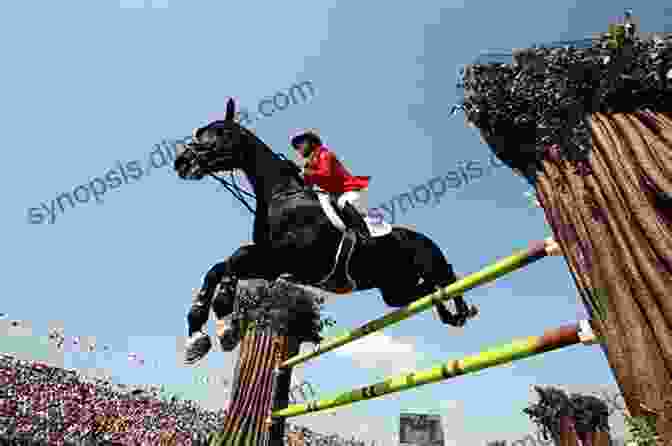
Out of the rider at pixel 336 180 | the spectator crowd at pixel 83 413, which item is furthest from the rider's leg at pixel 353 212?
the spectator crowd at pixel 83 413

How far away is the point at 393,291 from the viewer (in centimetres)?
326

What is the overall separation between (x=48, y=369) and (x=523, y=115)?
21.7 meters

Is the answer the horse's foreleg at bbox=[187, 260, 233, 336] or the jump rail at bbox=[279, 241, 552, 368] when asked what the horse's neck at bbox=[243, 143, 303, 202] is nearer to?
the horse's foreleg at bbox=[187, 260, 233, 336]

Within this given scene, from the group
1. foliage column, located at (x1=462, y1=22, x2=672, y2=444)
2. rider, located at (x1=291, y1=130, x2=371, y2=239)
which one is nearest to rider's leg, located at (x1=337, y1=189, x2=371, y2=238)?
rider, located at (x1=291, y1=130, x2=371, y2=239)

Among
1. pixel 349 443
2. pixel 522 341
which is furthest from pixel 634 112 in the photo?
pixel 349 443

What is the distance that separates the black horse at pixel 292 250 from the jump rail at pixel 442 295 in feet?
1.47

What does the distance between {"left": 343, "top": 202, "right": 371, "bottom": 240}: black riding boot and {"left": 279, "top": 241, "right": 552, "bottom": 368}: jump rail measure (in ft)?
2.33

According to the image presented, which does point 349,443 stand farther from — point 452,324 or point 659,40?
point 659,40

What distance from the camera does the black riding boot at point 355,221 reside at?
3166 millimetres

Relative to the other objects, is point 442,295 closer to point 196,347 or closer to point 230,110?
point 196,347

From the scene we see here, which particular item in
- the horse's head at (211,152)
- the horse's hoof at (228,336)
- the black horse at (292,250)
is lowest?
the horse's hoof at (228,336)

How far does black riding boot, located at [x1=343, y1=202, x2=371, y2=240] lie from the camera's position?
3.17 meters

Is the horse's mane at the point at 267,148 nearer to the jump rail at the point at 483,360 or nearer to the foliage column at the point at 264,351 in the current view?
the foliage column at the point at 264,351

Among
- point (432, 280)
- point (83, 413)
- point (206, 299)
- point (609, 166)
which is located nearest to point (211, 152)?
point (206, 299)
